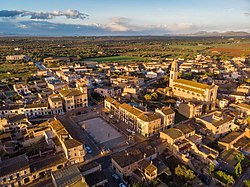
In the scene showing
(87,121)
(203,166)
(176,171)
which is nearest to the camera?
(176,171)

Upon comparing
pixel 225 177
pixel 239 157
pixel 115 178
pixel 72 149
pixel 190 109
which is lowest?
pixel 115 178

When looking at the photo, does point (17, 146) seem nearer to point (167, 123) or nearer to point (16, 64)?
point (167, 123)

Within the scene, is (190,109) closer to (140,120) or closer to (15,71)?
(140,120)

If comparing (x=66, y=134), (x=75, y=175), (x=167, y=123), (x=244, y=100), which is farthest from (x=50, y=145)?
(x=244, y=100)

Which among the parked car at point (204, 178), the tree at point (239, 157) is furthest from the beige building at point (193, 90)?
the parked car at point (204, 178)

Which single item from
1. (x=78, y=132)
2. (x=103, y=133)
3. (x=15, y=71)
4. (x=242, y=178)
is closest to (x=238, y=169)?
(x=242, y=178)

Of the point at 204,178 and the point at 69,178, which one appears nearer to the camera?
the point at 69,178

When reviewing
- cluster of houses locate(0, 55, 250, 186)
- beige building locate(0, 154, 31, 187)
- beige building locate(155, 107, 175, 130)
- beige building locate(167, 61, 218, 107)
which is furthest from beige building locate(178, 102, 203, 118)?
beige building locate(0, 154, 31, 187)
